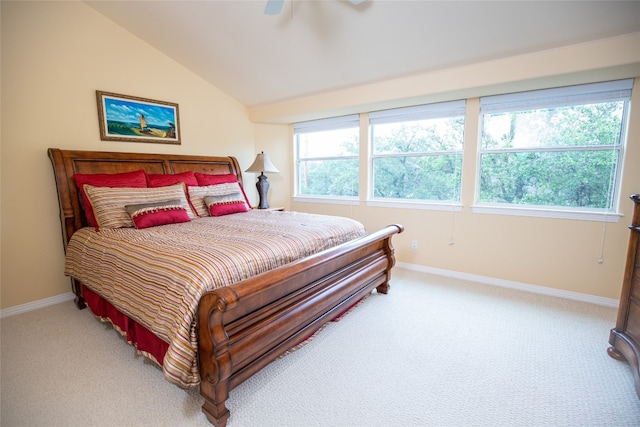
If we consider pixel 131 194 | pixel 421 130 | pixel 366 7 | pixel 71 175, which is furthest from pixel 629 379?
pixel 71 175

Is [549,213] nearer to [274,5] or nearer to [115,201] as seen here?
[274,5]

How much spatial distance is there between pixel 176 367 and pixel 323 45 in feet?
9.56

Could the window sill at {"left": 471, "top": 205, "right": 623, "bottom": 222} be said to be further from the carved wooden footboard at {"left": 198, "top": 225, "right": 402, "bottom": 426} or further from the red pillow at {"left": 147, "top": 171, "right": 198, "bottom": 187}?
the red pillow at {"left": 147, "top": 171, "right": 198, "bottom": 187}

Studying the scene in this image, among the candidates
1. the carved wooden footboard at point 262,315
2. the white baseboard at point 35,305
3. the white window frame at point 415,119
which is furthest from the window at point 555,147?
the white baseboard at point 35,305

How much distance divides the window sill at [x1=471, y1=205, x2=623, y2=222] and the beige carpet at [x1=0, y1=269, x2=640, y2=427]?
829 mm

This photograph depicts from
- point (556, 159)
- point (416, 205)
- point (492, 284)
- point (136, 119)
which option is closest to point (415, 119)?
point (416, 205)

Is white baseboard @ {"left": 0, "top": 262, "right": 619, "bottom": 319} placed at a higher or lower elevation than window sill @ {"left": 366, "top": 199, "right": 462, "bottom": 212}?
lower

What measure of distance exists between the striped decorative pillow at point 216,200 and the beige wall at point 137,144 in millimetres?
830

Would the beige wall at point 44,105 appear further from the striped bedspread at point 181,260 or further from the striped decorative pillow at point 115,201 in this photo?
the striped decorative pillow at point 115,201

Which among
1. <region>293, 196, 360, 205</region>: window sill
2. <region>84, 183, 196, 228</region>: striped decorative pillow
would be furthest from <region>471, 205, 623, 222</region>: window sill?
<region>84, 183, 196, 228</region>: striped decorative pillow

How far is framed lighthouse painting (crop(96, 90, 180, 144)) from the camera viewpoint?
10.00 ft

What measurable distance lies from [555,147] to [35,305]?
508cm

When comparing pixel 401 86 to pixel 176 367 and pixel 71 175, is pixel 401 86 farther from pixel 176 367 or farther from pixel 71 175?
pixel 71 175

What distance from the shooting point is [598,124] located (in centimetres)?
264
